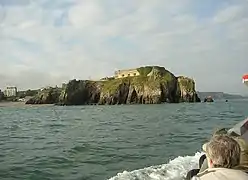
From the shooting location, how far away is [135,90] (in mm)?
137250

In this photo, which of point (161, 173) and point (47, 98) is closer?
point (161, 173)

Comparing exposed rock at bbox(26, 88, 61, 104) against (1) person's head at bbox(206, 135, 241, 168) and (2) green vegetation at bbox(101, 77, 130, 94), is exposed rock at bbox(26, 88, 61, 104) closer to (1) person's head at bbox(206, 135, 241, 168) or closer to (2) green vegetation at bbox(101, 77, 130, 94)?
(2) green vegetation at bbox(101, 77, 130, 94)

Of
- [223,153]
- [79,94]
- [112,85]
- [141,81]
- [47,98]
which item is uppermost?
[141,81]

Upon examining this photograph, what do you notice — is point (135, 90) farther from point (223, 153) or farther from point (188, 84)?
point (223, 153)

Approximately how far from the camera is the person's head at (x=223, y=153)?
4.07 meters

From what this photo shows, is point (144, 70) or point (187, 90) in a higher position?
point (144, 70)

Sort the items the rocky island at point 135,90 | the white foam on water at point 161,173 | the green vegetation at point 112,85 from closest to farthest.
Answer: the white foam on water at point 161,173 < the rocky island at point 135,90 < the green vegetation at point 112,85

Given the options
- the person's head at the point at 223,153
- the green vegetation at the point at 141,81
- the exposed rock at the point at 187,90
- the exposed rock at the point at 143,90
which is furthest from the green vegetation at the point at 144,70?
the person's head at the point at 223,153

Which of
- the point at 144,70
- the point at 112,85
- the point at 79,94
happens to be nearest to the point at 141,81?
the point at 112,85

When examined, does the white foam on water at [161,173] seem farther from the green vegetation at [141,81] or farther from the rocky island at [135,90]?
the green vegetation at [141,81]

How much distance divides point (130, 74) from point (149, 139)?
13755 cm

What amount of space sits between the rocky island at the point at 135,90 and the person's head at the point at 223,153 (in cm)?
12541

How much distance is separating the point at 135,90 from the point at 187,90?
18.1 m

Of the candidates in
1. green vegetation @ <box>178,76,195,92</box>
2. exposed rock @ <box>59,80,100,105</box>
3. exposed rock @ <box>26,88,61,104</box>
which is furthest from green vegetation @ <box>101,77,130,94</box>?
exposed rock @ <box>26,88,61,104</box>
